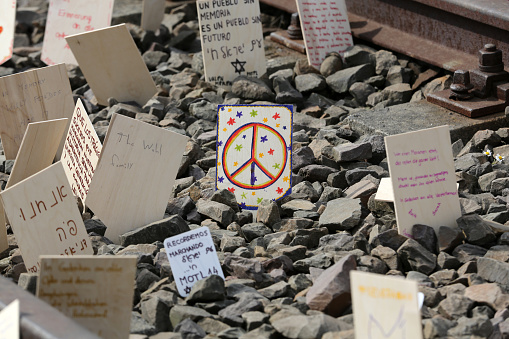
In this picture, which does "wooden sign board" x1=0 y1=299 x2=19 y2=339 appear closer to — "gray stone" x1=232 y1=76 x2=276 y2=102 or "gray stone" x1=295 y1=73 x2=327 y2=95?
"gray stone" x1=232 y1=76 x2=276 y2=102

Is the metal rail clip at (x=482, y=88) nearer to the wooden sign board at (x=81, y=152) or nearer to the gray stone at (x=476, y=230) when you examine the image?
the gray stone at (x=476, y=230)

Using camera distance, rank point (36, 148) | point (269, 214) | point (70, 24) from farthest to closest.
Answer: point (70, 24), point (36, 148), point (269, 214)

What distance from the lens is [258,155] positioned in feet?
12.0

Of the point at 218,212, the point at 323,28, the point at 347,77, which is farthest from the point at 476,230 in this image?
the point at 323,28

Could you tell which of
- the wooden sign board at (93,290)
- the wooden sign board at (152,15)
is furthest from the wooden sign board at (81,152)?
the wooden sign board at (152,15)

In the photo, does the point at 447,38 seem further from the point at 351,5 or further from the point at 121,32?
the point at 121,32

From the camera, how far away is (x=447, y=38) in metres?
4.99

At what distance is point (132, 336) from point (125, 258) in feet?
0.97

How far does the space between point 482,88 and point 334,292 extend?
7.35 feet

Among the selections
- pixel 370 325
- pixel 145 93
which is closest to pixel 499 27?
pixel 145 93

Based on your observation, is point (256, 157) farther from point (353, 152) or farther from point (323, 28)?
point (323, 28)

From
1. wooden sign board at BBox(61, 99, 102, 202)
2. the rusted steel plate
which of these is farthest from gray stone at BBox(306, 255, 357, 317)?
wooden sign board at BBox(61, 99, 102, 202)

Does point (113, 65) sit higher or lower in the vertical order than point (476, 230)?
higher

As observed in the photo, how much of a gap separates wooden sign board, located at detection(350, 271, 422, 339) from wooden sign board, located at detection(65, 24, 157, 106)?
3301 millimetres
